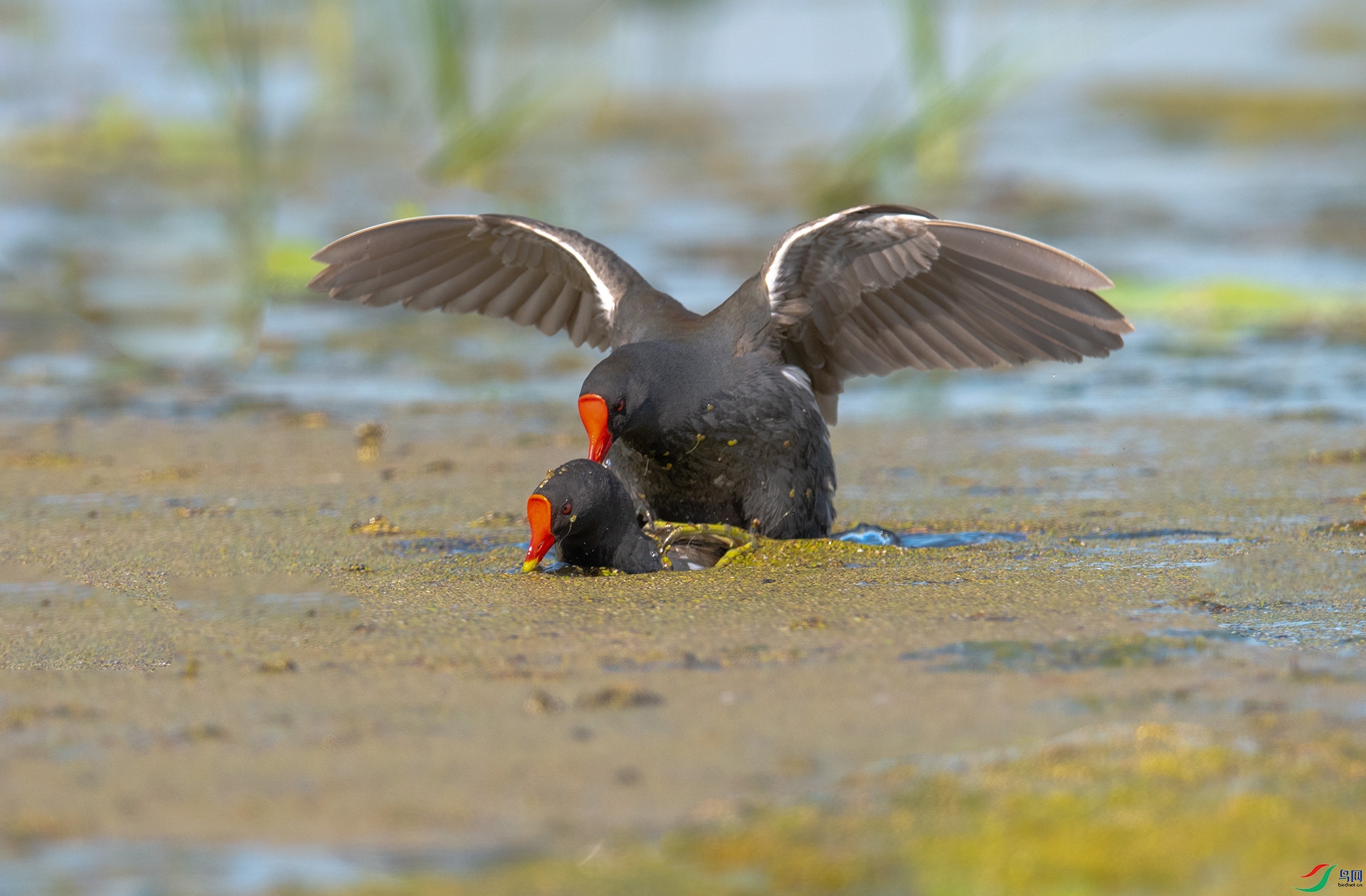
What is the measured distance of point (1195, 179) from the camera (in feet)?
42.0

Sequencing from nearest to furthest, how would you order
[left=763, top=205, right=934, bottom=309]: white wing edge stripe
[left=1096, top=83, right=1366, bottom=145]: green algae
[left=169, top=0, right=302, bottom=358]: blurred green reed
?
[left=763, top=205, right=934, bottom=309]: white wing edge stripe
[left=169, top=0, right=302, bottom=358]: blurred green reed
[left=1096, top=83, right=1366, bottom=145]: green algae

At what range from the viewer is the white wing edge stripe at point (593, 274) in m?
5.45

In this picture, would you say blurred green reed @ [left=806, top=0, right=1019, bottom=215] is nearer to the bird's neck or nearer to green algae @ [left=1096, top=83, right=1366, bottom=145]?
green algae @ [left=1096, top=83, right=1366, bottom=145]

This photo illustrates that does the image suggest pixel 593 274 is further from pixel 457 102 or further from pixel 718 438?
pixel 457 102

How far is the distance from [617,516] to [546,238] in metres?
1.26

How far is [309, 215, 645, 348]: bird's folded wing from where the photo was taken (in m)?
5.64

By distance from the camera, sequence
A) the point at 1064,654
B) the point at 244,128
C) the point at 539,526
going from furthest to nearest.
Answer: the point at 244,128, the point at 539,526, the point at 1064,654

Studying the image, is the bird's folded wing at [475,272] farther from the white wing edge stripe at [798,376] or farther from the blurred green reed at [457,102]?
the blurred green reed at [457,102]

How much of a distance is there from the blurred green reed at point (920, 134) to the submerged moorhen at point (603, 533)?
264 cm

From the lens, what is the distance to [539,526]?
14.8 feet

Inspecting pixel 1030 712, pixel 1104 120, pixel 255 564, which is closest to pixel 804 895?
pixel 1030 712

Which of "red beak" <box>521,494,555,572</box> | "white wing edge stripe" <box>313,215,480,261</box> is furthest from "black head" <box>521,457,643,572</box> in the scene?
"white wing edge stripe" <box>313,215,480,261</box>

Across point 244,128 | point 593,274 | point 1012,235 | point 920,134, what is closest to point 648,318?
point 593,274

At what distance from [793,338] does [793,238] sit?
410mm
